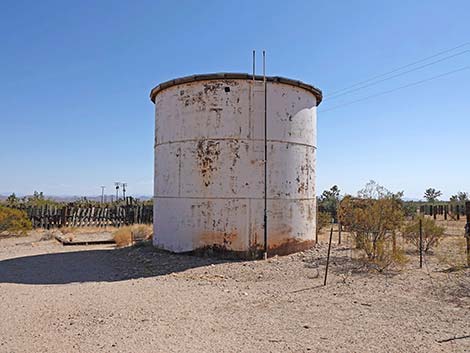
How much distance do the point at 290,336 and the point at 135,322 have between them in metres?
2.28

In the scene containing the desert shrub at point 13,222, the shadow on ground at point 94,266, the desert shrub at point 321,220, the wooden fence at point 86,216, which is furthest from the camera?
the wooden fence at point 86,216

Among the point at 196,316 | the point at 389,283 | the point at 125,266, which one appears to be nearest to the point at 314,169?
the point at 389,283

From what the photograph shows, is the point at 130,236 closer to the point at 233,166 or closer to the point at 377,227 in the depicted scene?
the point at 233,166

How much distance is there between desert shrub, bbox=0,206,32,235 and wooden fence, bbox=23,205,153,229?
220cm

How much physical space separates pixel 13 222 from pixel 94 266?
31.3 ft

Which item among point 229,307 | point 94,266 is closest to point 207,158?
point 94,266

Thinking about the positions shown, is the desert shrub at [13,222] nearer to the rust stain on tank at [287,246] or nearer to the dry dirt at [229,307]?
the dry dirt at [229,307]

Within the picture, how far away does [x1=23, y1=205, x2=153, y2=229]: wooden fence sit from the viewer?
20094 millimetres

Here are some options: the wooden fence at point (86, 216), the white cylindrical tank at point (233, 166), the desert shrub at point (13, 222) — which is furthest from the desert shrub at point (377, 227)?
the desert shrub at point (13, 222)

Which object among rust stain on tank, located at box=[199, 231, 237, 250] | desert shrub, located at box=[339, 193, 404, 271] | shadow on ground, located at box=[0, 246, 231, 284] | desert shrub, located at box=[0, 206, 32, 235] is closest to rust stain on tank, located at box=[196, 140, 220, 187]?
rust stain on tank, located at box=[199, 231, 237, 250]

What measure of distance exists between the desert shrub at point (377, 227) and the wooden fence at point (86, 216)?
44.1ft

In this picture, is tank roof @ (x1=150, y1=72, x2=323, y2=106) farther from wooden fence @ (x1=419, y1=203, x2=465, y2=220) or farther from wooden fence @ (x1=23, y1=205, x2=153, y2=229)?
wooden fence @ (x1=419, y1=203, x2=465, y2=220)

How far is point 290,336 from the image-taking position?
4.82 metres

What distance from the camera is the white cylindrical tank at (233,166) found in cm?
1077
